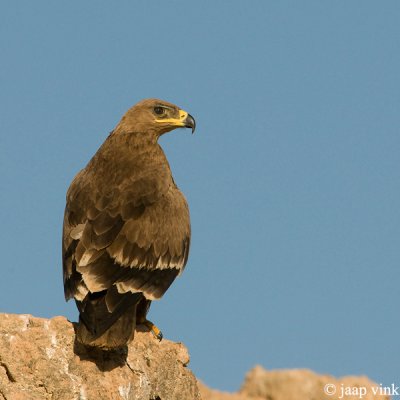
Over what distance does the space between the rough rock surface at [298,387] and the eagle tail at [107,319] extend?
594cm

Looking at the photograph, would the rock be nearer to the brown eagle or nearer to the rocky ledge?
the rocky ledge

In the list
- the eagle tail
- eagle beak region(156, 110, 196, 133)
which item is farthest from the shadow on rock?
eagle beak region(156, 110, 196, 133)

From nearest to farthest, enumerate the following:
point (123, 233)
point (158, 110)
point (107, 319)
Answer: point (107, 319) < point (123, 233) < point (158, 110)

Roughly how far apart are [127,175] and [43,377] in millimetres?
3050

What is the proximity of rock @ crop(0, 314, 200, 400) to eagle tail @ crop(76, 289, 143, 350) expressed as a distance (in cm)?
20

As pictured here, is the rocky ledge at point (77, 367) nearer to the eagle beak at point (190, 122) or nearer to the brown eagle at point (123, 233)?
the brown eagle at point (123, 233)

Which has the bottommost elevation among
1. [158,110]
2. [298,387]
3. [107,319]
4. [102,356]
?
[102,356]

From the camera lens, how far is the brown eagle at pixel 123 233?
1184 centimetres

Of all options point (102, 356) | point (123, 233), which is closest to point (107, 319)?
point (102, 356)

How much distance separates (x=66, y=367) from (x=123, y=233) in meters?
1.89

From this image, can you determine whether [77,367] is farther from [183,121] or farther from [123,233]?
[183,121]

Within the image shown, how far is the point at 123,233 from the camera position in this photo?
41.4 ft

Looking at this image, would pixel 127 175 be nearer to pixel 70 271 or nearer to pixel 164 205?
pixel 164 205

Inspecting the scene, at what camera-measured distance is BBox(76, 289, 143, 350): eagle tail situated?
1146 cm
